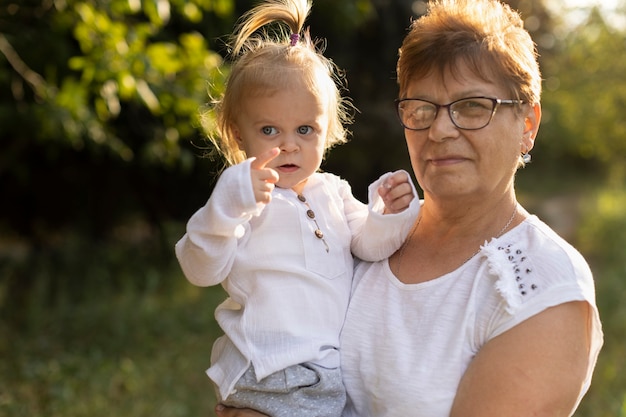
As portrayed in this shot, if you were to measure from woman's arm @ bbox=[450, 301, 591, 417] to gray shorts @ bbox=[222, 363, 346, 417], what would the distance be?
1.28ft

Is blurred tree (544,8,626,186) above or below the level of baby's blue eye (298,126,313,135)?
above

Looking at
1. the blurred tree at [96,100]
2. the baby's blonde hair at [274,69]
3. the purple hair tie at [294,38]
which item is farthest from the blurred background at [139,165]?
the purple hair tie at [294,38]

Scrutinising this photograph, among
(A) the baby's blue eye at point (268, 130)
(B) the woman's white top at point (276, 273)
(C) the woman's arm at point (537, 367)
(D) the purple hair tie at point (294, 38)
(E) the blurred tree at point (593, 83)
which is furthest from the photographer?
(E) the blurred tree at point (593, 83)

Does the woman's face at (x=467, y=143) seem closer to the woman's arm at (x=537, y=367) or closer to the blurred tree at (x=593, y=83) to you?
the woman's arm at (x=537, y=367)

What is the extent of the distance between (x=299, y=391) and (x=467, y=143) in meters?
0.77

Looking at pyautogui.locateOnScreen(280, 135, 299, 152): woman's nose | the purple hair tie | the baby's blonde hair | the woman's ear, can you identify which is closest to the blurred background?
the baby's blonde hair

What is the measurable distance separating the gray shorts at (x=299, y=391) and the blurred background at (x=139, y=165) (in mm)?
1285

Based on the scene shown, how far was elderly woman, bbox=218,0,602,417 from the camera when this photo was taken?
1933mm

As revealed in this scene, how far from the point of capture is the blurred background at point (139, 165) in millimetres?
5211

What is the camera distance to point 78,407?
566cm

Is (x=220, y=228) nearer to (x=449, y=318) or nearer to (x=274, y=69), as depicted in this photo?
(x=274, y=69)

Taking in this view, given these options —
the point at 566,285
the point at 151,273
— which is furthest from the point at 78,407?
the point at 566,285

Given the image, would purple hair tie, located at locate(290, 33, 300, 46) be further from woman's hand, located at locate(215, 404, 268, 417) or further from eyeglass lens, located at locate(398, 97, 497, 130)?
woman's hand, located at locate(215, 404, 268, 417)

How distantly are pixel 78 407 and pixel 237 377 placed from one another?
12.4ft
